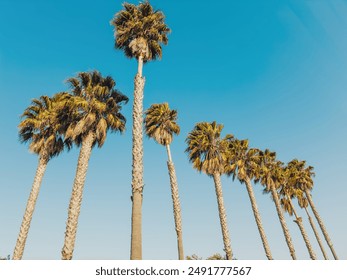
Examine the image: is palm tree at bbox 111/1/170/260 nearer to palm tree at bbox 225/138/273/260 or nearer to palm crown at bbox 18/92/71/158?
palm crown at bbox 18/92/71/158

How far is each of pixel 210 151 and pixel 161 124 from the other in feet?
19.5

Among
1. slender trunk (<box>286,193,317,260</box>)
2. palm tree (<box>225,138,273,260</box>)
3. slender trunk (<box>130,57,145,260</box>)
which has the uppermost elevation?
palm tree (<box>225,138,273,260</box>)

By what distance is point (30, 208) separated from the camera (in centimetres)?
1970

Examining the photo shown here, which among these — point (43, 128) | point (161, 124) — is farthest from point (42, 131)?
point (161, 124)

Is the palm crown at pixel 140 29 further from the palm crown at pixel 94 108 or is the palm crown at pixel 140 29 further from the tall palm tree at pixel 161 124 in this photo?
the tall palm tree at pixel 161 124

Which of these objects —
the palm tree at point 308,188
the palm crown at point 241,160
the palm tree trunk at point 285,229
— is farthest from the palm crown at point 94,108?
the palm tree at point 308,188

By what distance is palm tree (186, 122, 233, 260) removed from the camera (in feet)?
92.8

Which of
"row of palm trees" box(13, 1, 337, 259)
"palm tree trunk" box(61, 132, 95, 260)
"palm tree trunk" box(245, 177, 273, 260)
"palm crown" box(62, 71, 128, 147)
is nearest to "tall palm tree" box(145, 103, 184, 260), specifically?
"row of palm trees" box(13, 1, 337, 259)

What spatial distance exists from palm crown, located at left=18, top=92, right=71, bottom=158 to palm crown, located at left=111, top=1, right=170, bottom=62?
6408mm

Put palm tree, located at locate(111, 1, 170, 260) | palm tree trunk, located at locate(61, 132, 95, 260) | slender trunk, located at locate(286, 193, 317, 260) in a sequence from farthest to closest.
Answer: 1. slender trunk, located at locate(286, 193, 317, 260)
2. palm tree, located at locate(111, 1, 170, 260)
3. palm tree trunk, located at locate(61, 132, 95, 260)

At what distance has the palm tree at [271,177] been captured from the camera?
34000 millimetres
